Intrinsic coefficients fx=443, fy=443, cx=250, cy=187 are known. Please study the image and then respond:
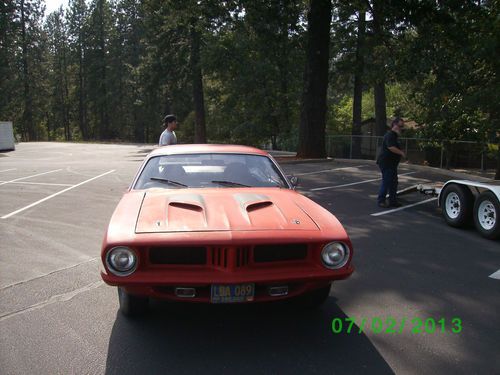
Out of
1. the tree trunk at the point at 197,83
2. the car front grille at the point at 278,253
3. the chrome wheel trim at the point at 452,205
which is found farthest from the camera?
the tree trunk at the point at 197,83

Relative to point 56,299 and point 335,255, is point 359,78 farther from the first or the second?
point 56,299

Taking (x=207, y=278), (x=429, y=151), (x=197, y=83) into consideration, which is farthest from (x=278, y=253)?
(x=197, y=83)

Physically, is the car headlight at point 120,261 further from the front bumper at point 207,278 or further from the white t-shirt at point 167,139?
the white t-shirt at point 167,139

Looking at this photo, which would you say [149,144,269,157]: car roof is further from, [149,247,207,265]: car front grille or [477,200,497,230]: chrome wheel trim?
[477,200,497,230]: chrome wheel trim

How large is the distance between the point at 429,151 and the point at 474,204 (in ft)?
41.1

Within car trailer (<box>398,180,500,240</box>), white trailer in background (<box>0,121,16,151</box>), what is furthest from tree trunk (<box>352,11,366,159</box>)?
white trailer in background (<box>0,121,16,151</box>)

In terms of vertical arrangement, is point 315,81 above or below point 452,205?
above

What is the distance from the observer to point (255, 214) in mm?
3658

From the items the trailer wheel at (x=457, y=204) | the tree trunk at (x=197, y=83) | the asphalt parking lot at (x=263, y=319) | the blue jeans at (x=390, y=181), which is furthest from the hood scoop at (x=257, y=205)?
the tree trunk at (x=197, y=83)

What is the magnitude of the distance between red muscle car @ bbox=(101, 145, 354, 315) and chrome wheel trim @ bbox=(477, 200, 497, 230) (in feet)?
13.1

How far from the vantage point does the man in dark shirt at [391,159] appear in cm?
867

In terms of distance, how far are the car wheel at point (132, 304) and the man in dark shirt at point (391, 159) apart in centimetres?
633

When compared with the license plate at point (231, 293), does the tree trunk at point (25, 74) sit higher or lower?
higher
